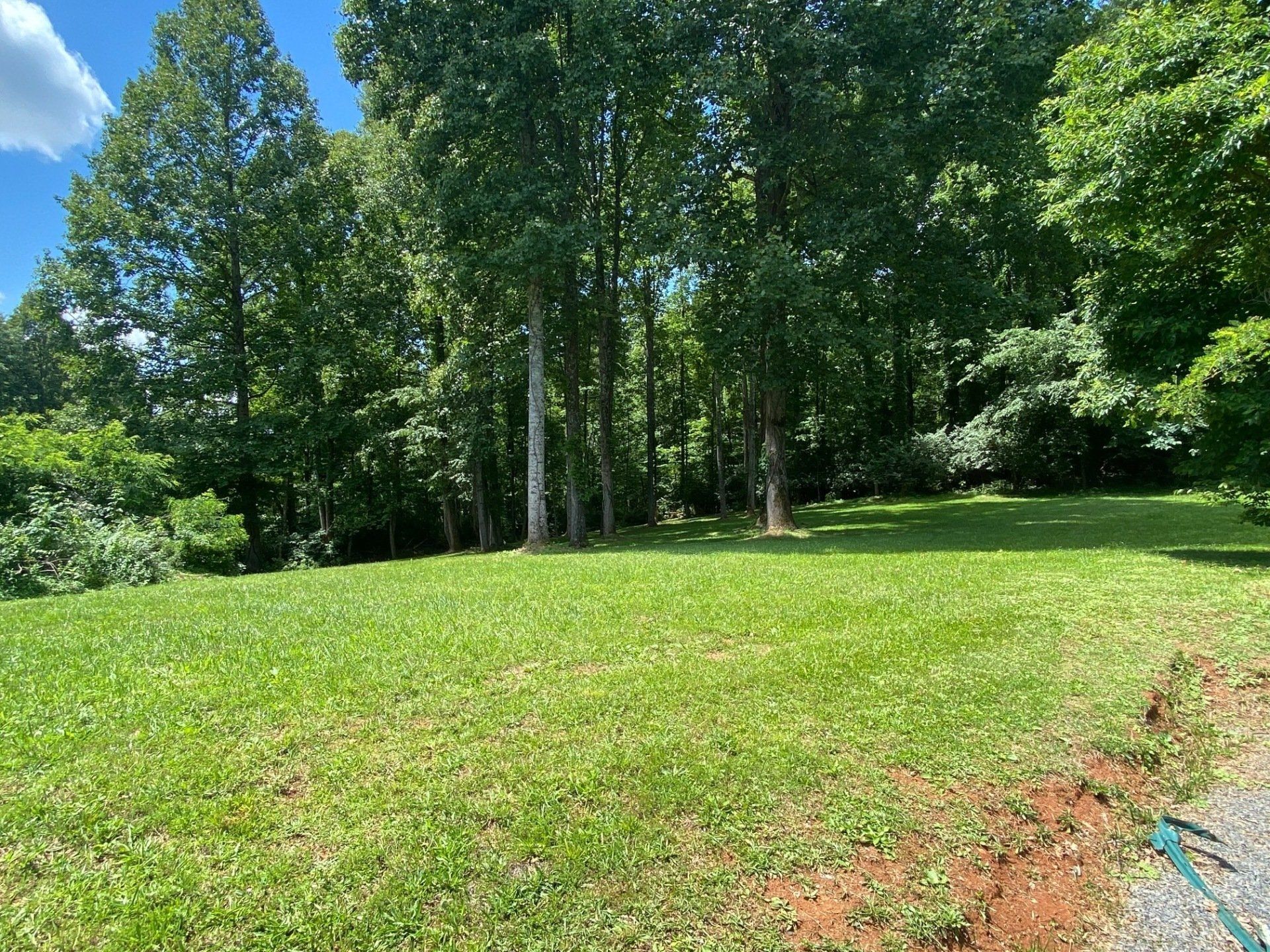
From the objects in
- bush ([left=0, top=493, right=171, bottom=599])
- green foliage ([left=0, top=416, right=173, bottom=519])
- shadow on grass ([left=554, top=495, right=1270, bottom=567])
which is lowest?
shadow on grass ([left=554, top=495, right=1270, bottom=567])

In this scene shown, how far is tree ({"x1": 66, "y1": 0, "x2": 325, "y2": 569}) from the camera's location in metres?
19.6

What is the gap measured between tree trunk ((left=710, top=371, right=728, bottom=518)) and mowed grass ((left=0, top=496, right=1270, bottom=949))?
72.2 ft

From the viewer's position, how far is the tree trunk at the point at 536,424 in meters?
15.0

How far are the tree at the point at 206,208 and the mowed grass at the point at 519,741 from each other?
15965mm

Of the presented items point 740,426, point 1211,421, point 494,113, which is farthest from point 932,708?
point 740,426

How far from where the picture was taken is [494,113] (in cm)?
1399

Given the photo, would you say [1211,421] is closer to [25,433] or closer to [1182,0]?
[1182,0]

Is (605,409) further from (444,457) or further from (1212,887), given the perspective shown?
(1212,887)

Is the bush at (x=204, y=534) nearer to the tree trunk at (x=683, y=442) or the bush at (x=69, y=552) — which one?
the bush at (x=69, y=552)

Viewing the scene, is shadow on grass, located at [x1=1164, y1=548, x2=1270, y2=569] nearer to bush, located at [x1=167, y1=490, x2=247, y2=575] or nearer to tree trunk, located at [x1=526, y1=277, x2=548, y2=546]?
tree trunk, located at [x1=526, y1=277, x2=548, y2=546]

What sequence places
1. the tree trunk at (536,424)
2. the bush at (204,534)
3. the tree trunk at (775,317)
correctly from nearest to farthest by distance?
the bush at (204,534)
the tree trunk at (775,317)
the tree trunk at (536,424)

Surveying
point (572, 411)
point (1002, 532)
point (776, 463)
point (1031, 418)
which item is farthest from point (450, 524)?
point (1031, 418)

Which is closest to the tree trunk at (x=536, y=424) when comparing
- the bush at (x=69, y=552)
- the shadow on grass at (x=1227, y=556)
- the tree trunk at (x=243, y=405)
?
the bush at (x=69, y=552)

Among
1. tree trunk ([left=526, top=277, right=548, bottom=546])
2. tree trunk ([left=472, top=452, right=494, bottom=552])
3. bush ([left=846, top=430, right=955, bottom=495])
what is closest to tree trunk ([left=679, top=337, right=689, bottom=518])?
bush ([left=846, top=430, right=955, bottom=495])
